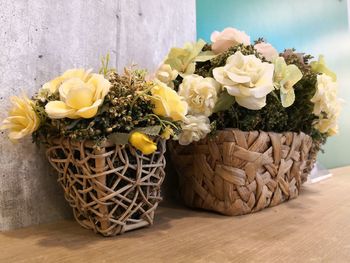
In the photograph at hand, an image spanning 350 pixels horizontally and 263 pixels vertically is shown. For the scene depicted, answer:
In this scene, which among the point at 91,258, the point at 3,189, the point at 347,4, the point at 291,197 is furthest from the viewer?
the point at 347,4

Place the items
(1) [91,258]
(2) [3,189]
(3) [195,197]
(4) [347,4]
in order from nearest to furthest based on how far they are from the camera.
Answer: (1) [91,258], (2) [3,189], (3) [195,197], (4) [347,4]

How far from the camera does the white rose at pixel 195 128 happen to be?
2.13ft

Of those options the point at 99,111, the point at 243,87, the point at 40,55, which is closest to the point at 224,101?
the point at 243,87

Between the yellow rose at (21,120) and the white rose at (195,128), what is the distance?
273 millimetres

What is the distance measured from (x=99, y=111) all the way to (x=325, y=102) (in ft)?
1.87

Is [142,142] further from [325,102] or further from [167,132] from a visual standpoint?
[325,102]

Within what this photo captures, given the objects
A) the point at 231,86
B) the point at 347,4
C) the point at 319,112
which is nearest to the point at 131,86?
the point at 231,86

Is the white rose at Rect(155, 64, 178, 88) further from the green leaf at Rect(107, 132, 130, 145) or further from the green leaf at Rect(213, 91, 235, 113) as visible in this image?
the green leaf at Rect(107, 132, 130, 145)

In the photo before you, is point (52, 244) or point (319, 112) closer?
point (52, 244)

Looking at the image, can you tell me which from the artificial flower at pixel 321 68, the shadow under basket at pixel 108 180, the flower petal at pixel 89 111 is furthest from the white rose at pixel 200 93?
the artificial flower at pixel 321 68

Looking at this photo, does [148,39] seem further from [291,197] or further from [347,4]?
[347,4]

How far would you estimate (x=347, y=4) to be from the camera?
6.66 ft

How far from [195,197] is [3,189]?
1.34ft

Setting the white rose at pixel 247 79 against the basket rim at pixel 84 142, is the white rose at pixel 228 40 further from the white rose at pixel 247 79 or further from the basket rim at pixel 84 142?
the basket rim at pixel 84 142
